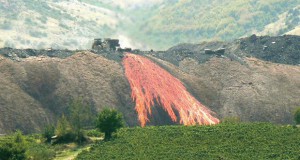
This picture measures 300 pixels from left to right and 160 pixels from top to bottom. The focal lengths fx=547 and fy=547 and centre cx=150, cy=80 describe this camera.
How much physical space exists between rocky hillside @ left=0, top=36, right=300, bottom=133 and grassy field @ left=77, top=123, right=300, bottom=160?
24178mm

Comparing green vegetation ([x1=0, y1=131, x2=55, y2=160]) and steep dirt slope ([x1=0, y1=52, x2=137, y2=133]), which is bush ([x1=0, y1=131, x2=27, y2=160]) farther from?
steep dirt slope ([x1=0, y1=52, x2=137, y2=133])

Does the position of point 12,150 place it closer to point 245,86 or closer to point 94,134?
point 94,134

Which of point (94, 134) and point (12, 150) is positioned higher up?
point (94, 134)

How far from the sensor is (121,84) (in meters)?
131

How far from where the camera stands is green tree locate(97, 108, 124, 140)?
96.6m

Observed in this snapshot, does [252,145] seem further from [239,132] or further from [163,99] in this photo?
[163,99]

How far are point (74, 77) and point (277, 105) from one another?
49.5 metres

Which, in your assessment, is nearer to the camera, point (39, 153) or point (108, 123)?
point (39, 153)

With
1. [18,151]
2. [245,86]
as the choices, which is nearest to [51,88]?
[18,151]

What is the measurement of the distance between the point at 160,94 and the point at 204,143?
1546 inches

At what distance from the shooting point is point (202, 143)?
297 feet

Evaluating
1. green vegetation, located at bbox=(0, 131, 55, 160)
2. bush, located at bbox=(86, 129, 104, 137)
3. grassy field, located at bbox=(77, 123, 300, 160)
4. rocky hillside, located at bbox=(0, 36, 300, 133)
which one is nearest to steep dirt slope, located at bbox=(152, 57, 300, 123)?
rocky hillside, located at bbox=(0, 36, 300, 133)

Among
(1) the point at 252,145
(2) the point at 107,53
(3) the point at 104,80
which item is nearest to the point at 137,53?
(2) the point at 107,53

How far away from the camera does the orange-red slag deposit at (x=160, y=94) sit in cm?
12288
